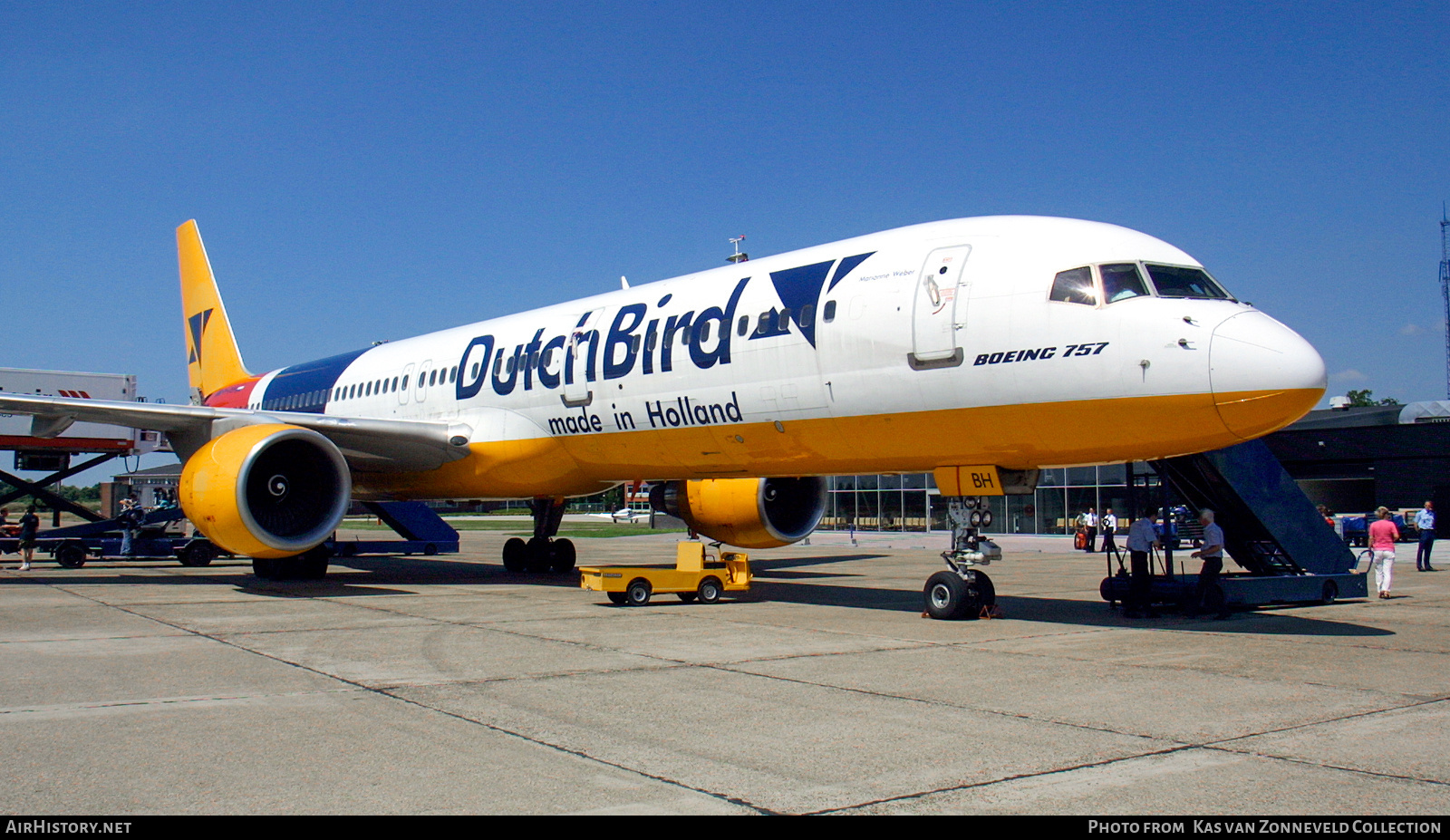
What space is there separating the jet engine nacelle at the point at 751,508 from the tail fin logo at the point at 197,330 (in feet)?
47.9

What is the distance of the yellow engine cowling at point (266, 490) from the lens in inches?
561

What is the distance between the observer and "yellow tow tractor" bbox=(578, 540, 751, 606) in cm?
1379

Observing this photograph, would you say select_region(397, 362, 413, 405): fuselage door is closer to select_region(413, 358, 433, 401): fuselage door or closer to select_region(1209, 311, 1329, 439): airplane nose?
select_region(413, 358, 433, 401): fuselage door

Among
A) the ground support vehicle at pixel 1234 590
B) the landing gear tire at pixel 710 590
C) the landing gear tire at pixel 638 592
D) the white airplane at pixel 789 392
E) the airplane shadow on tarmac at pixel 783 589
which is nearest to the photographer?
the white airplane at pixel 789 392

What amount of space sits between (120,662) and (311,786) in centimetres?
496

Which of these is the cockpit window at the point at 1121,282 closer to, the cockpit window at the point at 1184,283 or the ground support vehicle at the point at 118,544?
the cockpit window at the point at 1184,283

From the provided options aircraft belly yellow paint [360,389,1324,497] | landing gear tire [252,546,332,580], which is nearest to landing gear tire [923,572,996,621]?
aircraft belly yellow paint [360,389,1324,497]

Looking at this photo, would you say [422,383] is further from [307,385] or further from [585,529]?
[585,529]

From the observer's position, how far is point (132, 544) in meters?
25.4

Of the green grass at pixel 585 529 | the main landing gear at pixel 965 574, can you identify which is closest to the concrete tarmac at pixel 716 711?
the main landing gear at pixel 965 574

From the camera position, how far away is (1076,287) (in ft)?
33.1
